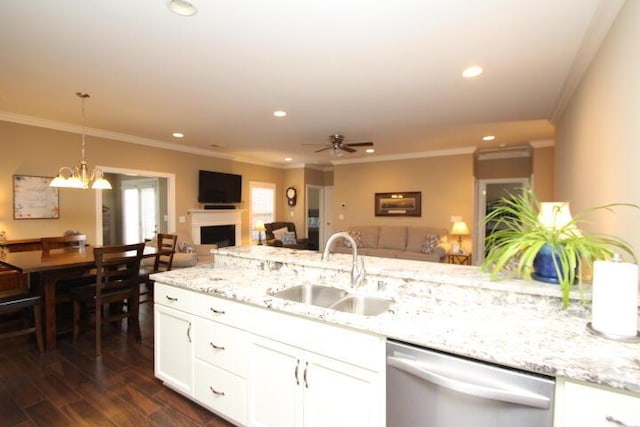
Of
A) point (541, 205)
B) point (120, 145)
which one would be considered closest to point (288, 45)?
point (541, 205)

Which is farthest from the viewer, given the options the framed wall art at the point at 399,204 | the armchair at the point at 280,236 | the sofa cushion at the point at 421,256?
the armchair at the point at 280,236

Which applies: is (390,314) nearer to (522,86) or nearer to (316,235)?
(522,86)

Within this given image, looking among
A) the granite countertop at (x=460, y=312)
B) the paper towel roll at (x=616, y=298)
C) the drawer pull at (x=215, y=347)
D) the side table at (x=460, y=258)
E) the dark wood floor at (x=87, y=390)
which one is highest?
the paper towel roll at (x=616, y=298)

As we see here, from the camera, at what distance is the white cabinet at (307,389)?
1372mm

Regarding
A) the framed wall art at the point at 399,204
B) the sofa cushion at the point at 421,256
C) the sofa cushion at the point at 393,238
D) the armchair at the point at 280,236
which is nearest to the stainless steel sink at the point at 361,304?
the sofa cushion at the point at 421,256

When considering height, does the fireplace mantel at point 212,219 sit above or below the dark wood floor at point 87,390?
above

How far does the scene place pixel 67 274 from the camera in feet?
10.2

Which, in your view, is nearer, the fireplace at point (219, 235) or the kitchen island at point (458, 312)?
the kitchen island at point (458, 312)

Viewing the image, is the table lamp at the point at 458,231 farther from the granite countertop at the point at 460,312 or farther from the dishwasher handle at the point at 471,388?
the dishwasher handle at the point at 471,388

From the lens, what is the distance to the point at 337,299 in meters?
2.00

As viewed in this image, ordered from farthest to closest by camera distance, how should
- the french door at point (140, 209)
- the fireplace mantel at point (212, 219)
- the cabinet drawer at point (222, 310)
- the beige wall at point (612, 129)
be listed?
the french door at point (140, 209), the fireplace mantel at point (212, 219), the cabinet drawer at point (222, 310), the beige wall at point (612, 129)

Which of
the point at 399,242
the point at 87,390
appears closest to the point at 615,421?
the point at 87,390

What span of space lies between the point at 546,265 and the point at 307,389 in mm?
1370

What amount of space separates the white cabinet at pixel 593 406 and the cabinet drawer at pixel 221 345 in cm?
145
